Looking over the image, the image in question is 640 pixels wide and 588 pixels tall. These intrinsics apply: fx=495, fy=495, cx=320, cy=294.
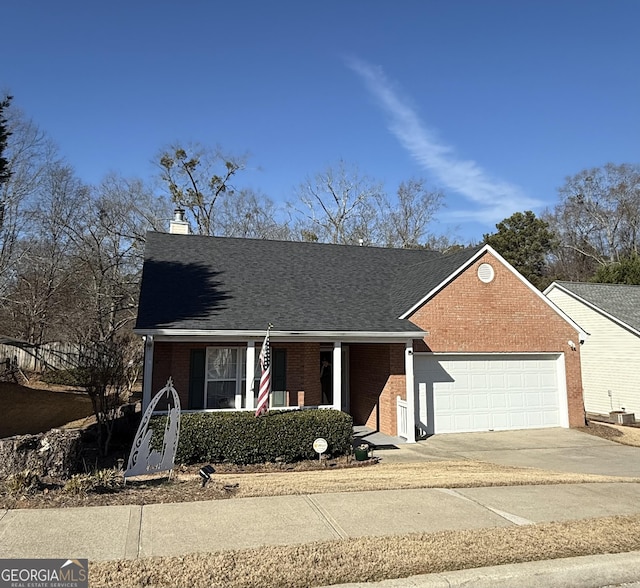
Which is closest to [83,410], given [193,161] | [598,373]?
[598,373]

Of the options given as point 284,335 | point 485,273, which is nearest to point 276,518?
point 284,335

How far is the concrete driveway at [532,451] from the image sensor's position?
428 inches

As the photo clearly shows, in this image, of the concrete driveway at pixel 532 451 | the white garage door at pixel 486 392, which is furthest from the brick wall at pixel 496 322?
the concrete driveway at pixel 532 451

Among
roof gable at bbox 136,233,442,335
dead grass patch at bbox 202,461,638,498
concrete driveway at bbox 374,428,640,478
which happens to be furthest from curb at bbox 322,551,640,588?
roof gable at bbox 136,233,442,335

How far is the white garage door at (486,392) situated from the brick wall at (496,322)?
1.33ft

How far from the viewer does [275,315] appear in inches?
521

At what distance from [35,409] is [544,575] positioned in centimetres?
1693

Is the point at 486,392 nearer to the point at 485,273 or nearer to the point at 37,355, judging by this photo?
the point at 485,273

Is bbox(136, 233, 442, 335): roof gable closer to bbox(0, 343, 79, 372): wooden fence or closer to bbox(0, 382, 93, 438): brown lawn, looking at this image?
bbox(0, 382, 93, 438): brown lawn

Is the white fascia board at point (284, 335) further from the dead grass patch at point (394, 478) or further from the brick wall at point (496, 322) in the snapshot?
the dead grass patch at point (394, 478)

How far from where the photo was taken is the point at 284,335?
12.4 m

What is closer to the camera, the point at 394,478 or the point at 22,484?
the point at 22,484

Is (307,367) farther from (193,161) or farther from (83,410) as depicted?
(193,161)

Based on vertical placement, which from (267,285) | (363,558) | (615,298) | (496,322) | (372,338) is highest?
(615,298)
